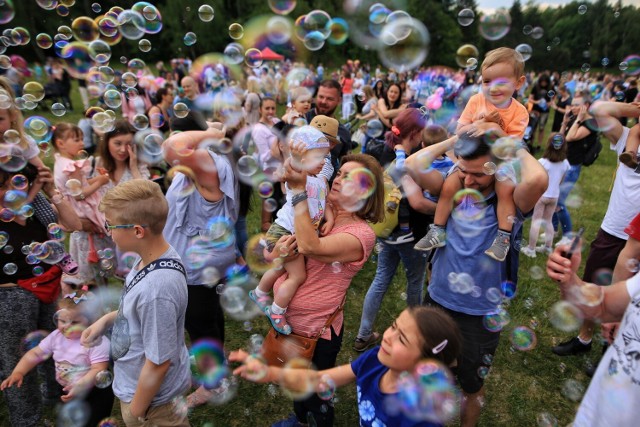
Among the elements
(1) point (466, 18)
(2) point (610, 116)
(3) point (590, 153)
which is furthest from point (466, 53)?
(3) point (590, 153)

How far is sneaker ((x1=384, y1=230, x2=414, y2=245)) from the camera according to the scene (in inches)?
136

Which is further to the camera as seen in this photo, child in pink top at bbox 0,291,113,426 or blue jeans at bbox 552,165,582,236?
blue jeans at bbox 552,165,582,236

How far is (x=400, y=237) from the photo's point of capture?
3.45m

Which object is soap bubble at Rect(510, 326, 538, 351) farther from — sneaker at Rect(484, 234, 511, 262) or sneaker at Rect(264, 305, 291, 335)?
sneaker at Rect(264, 305, 291, 335)

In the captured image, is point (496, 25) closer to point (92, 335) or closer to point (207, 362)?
point (207, 362)

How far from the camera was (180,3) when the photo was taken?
120 ft

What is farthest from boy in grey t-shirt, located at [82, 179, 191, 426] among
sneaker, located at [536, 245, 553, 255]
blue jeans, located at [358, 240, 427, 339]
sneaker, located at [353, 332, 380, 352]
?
sneaker, located at [536, 245, 553, 255]

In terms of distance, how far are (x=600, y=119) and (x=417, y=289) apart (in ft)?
7.87

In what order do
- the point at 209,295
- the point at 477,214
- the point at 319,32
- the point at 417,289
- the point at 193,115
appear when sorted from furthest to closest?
1. the point at 319,32
2. the point at 417,289
3. the point at 193,115
4. the point at 209,295
5. the point at 477,214

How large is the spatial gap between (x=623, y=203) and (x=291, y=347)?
10.5ft

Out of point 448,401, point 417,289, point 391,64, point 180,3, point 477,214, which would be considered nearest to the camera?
point 448,401

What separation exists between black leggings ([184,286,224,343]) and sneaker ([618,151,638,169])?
3.73m

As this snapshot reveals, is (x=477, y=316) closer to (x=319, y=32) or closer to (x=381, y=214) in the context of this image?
(x=381, y=214)

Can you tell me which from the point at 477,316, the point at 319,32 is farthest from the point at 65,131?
the point at 477,316
